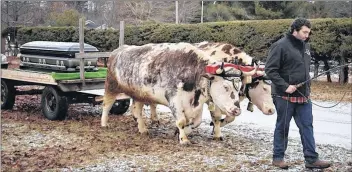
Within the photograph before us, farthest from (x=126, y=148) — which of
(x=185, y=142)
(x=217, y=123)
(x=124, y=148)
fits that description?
(x=217, y=123)

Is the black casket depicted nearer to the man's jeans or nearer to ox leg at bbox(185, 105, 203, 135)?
ox leg at bbox(185, 105, 203, 135)

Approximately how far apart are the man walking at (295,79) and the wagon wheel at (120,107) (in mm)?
4905

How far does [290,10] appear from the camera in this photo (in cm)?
2416

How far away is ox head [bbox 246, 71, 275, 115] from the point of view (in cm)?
754

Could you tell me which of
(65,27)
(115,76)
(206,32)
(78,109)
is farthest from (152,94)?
(206,32)

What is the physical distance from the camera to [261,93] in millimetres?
7660

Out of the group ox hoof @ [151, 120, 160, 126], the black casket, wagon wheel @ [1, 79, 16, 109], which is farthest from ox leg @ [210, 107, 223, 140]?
wagon wheel @ [1, 79, 16, 109]

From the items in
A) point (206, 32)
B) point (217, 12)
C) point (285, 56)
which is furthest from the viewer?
point (217, 12)

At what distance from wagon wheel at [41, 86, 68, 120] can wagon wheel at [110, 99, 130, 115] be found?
1360mm

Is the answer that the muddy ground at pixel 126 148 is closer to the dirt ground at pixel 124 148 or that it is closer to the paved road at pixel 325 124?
the dirt ground at pixel 124 148

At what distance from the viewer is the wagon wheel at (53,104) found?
9055 mm

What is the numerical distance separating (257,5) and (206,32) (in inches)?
265

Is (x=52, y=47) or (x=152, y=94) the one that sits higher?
(x=52, y=47)

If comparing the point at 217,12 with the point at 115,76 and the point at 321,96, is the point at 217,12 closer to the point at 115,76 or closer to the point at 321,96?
the point at 321,96
